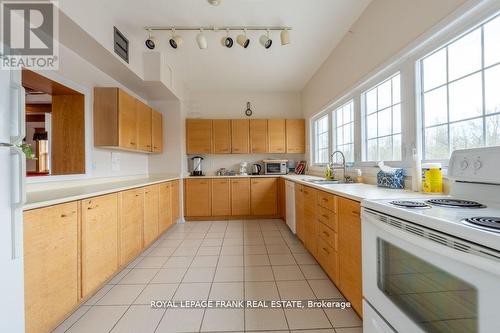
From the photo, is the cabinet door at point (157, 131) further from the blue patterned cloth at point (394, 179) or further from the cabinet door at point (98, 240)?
the blue patterned cloth at point (394, 179)

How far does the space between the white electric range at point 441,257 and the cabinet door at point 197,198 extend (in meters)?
3.36

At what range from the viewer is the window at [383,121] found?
2.06m

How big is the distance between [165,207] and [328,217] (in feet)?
8.38

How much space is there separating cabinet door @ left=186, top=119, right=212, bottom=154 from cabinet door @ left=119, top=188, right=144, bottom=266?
2.00 metres

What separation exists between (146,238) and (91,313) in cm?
112

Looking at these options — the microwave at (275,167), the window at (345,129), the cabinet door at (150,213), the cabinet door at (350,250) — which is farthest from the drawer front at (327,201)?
the microwave at (275,167)

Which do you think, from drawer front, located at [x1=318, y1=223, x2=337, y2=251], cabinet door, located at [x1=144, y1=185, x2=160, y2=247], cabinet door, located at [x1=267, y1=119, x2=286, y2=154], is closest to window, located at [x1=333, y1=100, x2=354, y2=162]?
drawer front, located at [x1=318, y1=223, x2=337, y2=251]

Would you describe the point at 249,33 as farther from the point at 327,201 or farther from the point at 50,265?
the point at 50,265

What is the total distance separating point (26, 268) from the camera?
46.9 inches

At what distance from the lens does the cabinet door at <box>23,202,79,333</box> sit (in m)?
Result: 1.21

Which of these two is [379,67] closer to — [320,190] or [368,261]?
[320,190]

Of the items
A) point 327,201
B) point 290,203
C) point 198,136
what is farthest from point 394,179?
point 198,136

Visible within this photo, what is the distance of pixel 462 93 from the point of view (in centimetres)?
141

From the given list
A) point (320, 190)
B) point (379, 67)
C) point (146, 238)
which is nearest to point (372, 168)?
point (320, 190)
